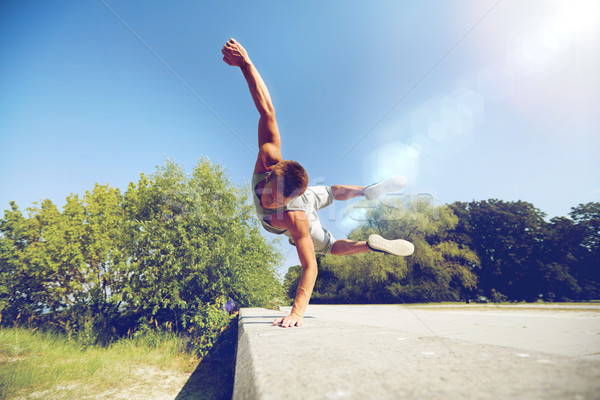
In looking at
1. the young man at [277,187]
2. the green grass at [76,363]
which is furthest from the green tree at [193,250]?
the young man at [277,187]

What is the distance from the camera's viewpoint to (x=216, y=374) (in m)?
5.40

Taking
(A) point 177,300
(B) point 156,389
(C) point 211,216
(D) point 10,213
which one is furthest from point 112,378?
(D) point 10,213

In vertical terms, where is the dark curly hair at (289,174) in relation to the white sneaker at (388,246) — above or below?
above

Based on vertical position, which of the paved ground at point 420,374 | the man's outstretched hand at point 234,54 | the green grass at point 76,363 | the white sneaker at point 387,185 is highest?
the man's outstretched hand at point 234,54

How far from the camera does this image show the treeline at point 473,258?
58.5 feet

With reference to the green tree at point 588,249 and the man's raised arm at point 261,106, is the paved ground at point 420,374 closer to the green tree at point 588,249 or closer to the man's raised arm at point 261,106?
the man's raised arm at point 261,106

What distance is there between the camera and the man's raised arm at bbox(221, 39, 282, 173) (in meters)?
2.93

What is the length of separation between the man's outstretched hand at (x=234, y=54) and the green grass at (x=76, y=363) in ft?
21.1

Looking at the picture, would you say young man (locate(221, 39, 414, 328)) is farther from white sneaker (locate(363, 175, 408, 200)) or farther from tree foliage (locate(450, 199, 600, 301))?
tree foliage (locate(450, 199, 600, 301))

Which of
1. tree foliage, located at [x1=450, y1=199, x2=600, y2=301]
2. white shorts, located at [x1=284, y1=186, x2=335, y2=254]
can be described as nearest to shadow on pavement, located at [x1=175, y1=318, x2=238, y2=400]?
white shorts, located at [x1=284, y1=186, x2=335, y2=254]

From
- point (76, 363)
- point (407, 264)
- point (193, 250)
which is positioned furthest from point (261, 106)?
point (407, 264)

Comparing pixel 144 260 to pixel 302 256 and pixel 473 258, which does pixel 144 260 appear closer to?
pixel 302 256

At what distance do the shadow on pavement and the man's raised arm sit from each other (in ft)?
13.3

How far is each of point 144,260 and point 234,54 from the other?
21.6ft
